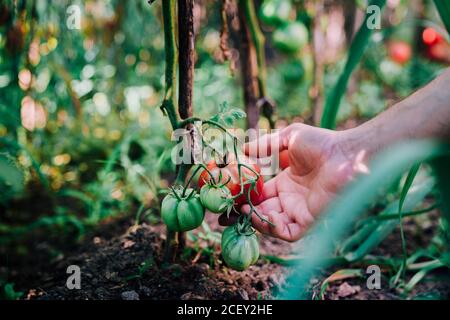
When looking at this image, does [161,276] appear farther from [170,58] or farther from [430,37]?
[430,37]

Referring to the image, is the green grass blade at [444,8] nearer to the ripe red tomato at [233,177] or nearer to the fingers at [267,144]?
the fingers at [267,144]

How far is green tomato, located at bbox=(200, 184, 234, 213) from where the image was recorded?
974 mm

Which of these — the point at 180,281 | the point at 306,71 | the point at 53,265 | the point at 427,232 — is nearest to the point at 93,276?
the point at 180,281

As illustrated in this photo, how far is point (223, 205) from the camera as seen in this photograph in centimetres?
97

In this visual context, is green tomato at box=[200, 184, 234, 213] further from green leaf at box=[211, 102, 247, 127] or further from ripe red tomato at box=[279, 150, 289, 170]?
ripe red tomato at box=[279, 150, 289, 170]

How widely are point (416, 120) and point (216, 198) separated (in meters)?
0.47

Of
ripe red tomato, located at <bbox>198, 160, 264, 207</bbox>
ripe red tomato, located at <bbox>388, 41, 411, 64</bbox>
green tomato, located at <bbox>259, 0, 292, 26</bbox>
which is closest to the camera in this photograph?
ripe red tomato, located at <bbox>198, 160, 264, 207</bbox>

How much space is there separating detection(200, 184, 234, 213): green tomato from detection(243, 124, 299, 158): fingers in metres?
0.28

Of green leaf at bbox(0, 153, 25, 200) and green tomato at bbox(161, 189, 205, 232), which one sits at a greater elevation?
green leaf at bbox(0, 153, 25, 200)

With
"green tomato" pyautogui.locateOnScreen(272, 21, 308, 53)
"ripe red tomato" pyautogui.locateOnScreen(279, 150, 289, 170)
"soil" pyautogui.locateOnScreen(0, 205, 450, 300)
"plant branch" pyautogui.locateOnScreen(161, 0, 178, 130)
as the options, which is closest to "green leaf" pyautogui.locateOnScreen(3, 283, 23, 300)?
"soil" pyautogui.locateOnScreen(0, 205, 450, 300)

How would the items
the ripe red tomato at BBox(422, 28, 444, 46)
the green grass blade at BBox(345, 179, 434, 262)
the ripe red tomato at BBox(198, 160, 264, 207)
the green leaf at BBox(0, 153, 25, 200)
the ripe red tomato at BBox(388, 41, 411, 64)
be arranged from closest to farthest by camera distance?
the green leaf at BBox(0, 153, 25, 200) < the ripe red tomato at BBox(198, 160, 264, 207) < the green grass blade at BBox(345, 179, 434, 262) < the ripe red tomato at BBox(422, 28, 444, 46) < the ripe red tomato at BBox(388, 41, 411, 64)

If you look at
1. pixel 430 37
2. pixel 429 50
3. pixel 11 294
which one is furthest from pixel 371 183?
pixel 429 50

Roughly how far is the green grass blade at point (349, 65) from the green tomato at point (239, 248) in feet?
1.79

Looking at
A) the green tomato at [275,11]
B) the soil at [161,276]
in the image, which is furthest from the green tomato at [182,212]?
the green tomato at [275,11]
